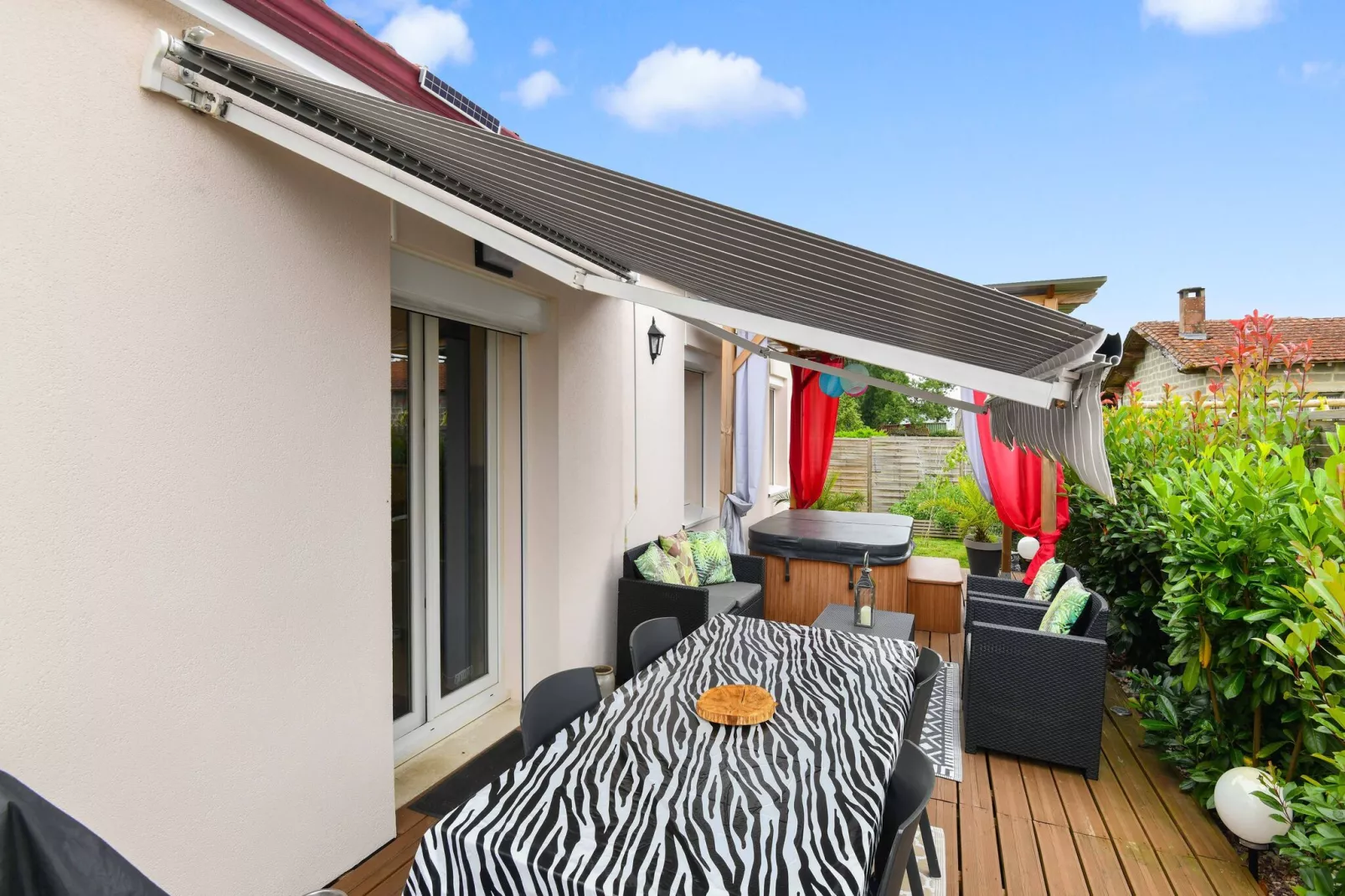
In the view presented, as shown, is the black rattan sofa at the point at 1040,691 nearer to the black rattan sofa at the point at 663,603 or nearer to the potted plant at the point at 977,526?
the black rattan sofa at the point at 663,603

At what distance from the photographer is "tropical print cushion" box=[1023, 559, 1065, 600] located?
544cm

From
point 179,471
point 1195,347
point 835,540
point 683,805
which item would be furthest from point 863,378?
point 1195,347

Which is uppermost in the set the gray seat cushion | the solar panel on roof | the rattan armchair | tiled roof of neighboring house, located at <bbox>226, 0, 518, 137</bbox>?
the solar panel on roof

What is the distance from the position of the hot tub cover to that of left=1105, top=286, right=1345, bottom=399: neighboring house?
8035 millimetres

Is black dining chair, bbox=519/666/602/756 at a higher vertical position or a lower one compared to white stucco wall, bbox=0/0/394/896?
lower

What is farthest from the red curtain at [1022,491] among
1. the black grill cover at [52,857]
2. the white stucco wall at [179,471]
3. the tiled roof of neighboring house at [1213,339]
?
the tiled roof of neighboring house at [1213,339]

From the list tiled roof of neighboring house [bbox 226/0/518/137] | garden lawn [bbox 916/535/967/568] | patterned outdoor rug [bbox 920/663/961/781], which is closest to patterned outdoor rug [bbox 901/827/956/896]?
patterned outdoor rug [bbox 920/663/961/781]

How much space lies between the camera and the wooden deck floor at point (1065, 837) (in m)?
3.27

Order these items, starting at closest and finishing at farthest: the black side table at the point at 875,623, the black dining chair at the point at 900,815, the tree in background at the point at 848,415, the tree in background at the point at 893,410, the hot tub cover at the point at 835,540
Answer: the black dining chair at the point at 900,815 → the black side table at the point at 875,623 → the hot tub cover at the point at 835,540 → the tree in background at the point at 848,415 → the tree in background at the point at 893,410

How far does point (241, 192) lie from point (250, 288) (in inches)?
14.4

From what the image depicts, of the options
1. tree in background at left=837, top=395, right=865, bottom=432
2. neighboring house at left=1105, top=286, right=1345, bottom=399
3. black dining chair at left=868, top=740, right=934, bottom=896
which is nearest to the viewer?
black dining chair at left=868, top=740, right=934, bottom=896

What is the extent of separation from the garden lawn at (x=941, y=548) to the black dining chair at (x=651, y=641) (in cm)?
895

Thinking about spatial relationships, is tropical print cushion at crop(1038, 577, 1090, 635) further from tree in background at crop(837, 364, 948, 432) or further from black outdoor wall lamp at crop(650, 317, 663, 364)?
tree in background at crop(837, 364, 948, 432)

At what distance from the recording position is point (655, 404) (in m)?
7.14
